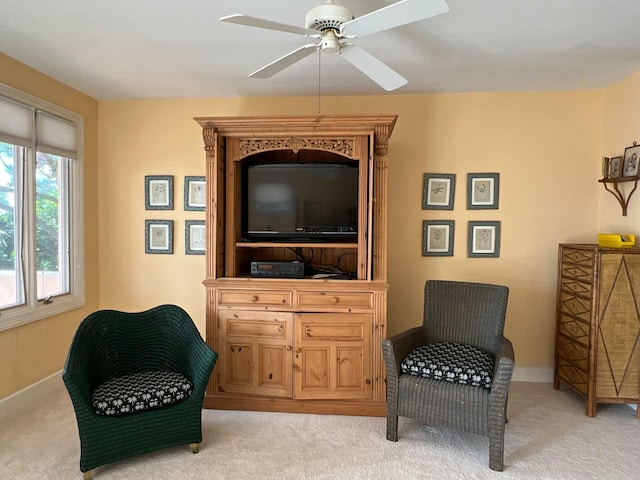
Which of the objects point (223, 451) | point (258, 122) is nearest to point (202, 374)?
point (223, 451)

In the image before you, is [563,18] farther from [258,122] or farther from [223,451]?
[223,451]

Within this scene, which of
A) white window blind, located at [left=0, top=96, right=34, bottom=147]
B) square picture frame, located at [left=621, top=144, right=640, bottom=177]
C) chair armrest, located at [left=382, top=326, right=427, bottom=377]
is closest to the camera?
chair armrest, located at [left=382, top=326, right=427, bottom=377]

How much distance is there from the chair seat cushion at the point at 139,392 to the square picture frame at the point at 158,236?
1.47 m

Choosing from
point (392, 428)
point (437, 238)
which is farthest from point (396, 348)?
point (437, 238)

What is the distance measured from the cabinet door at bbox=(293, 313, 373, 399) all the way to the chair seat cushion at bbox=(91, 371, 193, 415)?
82 centimetres

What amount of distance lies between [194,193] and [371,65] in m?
2.20

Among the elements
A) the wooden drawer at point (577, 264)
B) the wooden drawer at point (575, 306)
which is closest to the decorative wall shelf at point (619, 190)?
the wooden drawer at point (577, 264)

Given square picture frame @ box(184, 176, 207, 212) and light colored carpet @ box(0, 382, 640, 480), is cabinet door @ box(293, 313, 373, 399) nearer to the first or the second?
light colored carpet @ box(0, 382, 640, 480)

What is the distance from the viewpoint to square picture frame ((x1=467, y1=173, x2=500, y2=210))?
3432mm

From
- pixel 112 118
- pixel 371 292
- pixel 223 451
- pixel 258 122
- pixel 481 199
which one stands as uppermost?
pixel 112 118

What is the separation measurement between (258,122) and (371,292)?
1.46m

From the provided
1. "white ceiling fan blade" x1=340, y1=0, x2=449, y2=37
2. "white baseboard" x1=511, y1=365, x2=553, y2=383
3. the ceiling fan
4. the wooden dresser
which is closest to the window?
the ceiling fan

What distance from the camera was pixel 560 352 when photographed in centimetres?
322

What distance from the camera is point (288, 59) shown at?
6.54ft
